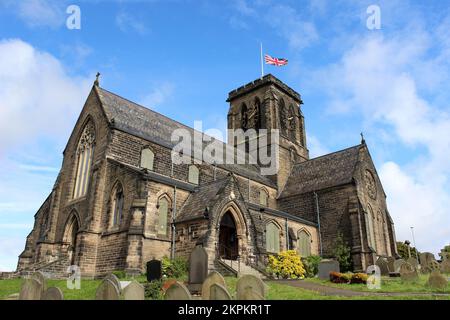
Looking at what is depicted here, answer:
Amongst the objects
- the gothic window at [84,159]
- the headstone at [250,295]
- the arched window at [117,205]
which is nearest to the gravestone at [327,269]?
the arched window at [117,205]

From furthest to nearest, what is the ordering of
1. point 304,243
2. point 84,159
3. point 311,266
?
point 304,243, point 84,159, point 311,266

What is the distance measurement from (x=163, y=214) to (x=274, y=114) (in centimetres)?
2418

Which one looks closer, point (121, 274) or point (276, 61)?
point (121, 274)

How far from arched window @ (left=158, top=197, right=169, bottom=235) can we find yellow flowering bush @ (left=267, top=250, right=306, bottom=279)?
23.2 ft

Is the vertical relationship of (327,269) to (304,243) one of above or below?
below

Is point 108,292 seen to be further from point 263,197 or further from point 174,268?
point 263,197

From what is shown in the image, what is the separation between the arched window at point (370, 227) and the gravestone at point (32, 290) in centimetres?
2591

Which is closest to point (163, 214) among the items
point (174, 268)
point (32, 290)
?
point (174, 268)

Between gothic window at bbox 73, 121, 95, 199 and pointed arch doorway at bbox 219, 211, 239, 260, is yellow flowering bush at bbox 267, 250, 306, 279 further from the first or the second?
gothic window at bbox 73, 121, 95, 199

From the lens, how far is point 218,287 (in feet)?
28.6

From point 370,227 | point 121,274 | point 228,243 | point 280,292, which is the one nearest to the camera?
point 280,292

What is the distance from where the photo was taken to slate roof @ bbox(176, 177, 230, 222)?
2127 centimetres

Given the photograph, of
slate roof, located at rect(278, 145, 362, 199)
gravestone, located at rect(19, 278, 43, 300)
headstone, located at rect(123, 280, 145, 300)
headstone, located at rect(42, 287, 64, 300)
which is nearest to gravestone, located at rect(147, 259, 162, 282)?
gravestone, located at rect(19, 278, 43, 300)
